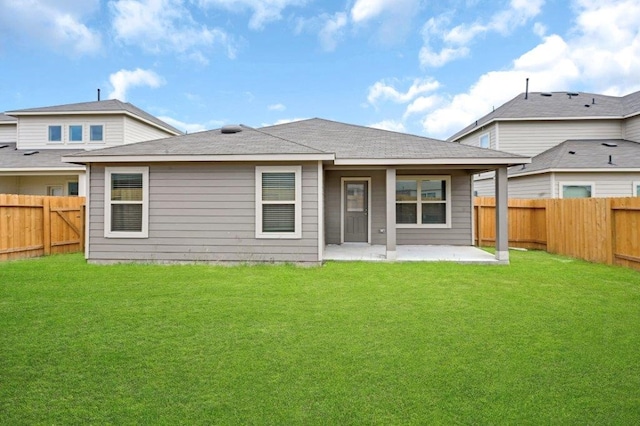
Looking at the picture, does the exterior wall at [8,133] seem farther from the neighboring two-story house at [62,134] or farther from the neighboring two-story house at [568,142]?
the neighboring two-story house at [568,142]

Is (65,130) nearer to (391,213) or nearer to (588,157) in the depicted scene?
(391,213)

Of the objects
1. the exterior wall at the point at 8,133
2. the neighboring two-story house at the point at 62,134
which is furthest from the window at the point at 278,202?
the exterior wall at the point at 8,133

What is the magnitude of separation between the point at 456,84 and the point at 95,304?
2157cm

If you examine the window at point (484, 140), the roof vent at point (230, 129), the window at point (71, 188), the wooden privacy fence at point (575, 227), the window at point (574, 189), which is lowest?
the wooden privacy fence at point (575, 227)

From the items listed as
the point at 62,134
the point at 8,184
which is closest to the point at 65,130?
the point at 62,134

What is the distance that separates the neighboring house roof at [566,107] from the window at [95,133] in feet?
61.9

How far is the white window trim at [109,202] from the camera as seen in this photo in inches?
348

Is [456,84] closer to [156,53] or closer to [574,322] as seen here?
[156,53]

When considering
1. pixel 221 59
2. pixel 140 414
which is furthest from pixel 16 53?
pixel 140 414

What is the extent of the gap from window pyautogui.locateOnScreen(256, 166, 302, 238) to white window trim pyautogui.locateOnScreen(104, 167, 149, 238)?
258 cm

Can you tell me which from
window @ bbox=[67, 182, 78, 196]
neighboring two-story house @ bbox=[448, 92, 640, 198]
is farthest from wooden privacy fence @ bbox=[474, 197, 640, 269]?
window @ bbox=[67, 182, 78, 196]

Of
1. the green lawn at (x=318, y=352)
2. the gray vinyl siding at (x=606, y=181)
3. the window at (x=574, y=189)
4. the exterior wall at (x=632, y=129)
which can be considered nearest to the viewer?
the green lawn at (x=318, y=352)

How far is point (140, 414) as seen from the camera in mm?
2629

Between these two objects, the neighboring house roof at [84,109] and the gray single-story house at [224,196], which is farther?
the neighboring house roof at [84,109]
